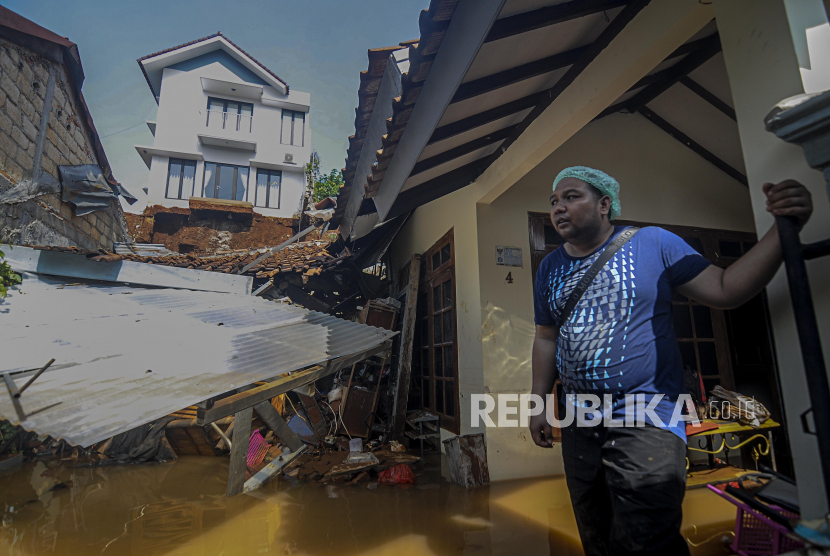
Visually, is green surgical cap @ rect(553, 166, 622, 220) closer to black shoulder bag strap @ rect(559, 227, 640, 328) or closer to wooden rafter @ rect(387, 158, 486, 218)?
black shoulder bag strap @ rect(559, 227, 640, 328)

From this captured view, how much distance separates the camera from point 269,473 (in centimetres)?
400

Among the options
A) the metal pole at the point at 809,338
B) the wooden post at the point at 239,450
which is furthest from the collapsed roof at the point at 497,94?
the wooden post at the point at 239,450

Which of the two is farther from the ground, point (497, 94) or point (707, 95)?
point (707, 95)

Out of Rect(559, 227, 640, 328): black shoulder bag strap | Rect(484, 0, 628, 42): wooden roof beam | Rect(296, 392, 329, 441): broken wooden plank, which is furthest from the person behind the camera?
Rect(296, 392, 329, 441): broken wooden plank

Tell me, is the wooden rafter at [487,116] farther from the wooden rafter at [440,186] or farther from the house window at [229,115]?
the house window at [229,115]

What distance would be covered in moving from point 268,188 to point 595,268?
1979 centimetres

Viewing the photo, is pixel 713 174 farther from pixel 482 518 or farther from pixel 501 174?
pixel 482 518

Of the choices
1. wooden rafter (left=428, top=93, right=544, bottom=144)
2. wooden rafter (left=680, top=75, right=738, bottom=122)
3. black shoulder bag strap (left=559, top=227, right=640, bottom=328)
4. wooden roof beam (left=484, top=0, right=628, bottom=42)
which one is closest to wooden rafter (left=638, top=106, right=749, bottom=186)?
wooden rafter (left=680, top=75, right=738, bottom=122)

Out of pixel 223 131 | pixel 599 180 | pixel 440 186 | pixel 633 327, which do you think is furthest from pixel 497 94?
pixel 223 131

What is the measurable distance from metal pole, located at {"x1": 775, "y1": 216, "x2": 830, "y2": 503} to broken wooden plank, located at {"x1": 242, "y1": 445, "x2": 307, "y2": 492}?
3894 millimetres

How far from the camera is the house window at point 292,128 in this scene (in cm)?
1970

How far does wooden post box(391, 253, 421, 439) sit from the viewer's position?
19.0ft

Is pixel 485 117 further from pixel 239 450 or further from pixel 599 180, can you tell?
pixel 239 450

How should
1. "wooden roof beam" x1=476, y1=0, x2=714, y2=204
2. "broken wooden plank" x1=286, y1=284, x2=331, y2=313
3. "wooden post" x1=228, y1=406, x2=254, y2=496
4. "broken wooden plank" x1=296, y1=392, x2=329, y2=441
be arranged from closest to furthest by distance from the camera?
"wooden roof beam" x1=476, y1=0, x2=714, y2=204 < "wooden post" x1=228, y1=406, x2=254, y2=496 < "broken wooden plank" x1=296, y1=392, x2=329, y2=441 < "broken wooden plank" x1=286, y1=284, x2=331, y2=313
